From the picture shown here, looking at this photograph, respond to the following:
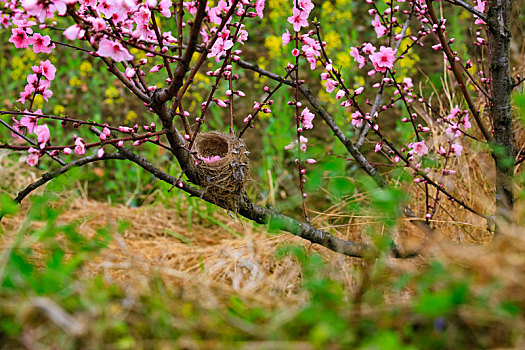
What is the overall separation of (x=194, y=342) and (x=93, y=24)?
3.05 ft

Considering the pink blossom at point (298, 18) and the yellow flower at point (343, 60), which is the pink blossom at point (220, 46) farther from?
the yellow flower at point (343, 60)

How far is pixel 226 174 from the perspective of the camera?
196cm

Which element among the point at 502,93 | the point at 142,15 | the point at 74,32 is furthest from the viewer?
the point at 502,93

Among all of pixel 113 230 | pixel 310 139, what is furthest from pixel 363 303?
pixel 310 139

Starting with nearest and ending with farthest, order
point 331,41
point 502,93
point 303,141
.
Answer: point 502,93 → point 303,141 → point 331,41

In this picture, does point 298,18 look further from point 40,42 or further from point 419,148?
point 40,42

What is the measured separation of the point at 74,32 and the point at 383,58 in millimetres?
1173

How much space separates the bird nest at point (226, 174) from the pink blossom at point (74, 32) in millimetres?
643

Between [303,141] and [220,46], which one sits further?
[303,141]

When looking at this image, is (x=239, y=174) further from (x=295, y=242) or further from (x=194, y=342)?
(x=194, y=342)

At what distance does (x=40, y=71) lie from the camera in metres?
1.93

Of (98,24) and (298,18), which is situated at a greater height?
(298,18)

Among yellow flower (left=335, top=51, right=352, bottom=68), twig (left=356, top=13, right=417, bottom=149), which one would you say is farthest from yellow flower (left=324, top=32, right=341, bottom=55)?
twig (left=356, top=13, right=417, bottom=149)

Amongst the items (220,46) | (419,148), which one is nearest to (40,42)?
(220,46)
